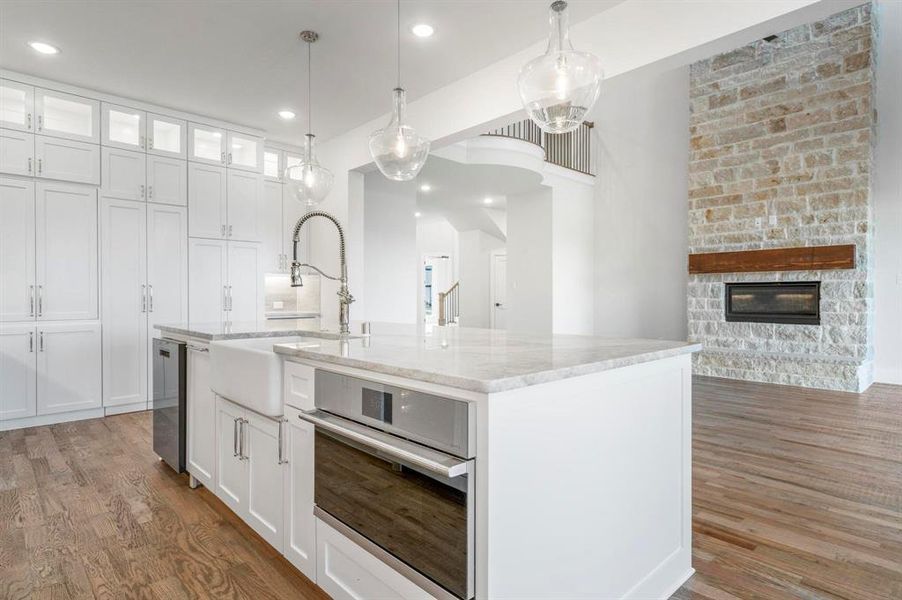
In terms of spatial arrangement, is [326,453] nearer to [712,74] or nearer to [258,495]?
[258,495]

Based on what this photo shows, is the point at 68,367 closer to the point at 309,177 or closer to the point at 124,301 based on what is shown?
the point at 124,301

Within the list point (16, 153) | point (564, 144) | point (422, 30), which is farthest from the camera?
point (564, 144)

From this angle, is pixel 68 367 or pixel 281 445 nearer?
pixel 281 445

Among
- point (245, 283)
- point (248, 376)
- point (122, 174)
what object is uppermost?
point (122, 174)

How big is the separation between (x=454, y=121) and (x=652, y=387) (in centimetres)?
327

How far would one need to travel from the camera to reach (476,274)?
11195 mm

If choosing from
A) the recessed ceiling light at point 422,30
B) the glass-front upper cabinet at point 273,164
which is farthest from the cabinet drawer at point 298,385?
the glass-front upper cabinet at point 273,164

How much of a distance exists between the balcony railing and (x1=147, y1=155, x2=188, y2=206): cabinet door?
3844 mm

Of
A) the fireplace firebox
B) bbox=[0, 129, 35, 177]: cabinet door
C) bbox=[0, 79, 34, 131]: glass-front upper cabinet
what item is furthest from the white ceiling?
the fireplace firebox

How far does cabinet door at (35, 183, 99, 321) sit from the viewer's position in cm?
414

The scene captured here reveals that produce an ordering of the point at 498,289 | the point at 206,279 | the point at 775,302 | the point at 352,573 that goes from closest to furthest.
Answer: the point at 352,573 → the point at 206,279 → the point at 775,302 → the point at 498,289

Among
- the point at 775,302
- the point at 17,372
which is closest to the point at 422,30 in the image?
the point at 17,372

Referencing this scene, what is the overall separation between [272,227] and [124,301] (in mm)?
1749

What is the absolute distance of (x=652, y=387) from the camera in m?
1.73
